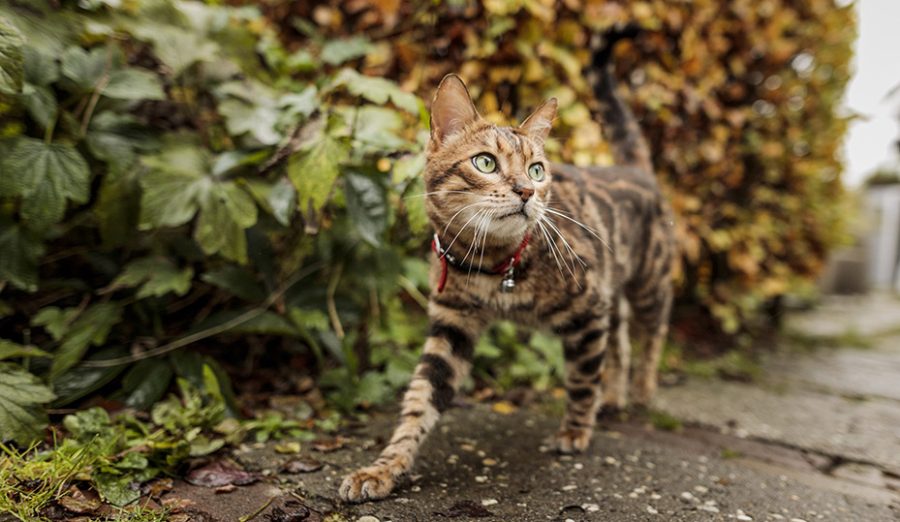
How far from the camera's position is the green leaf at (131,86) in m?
2.33

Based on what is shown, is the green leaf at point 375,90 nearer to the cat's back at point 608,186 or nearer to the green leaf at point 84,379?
the cat's back at point 608,186

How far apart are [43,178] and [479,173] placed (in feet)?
4.78

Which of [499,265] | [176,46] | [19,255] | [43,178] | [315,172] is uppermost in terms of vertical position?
[176,46]

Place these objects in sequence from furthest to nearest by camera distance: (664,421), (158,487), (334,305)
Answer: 1. (664,421)
2. (334,305)
3. (158,487)

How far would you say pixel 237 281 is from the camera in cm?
249

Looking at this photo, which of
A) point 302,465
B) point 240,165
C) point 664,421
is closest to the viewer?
point 302,465

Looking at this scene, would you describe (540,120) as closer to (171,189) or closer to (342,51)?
(342,51)

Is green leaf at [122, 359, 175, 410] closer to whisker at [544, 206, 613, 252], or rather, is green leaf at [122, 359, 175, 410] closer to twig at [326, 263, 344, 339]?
twig at [326, 263, 344, 339]

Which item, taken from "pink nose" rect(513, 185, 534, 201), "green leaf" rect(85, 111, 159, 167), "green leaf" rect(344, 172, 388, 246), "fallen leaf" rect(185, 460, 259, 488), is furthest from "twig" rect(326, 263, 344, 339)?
"pink nose" rect(513, 185, 534, 201)

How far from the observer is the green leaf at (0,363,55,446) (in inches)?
73.0

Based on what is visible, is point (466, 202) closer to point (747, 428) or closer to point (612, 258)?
point (612, 258)

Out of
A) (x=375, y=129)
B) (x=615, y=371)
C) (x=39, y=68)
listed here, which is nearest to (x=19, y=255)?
(x=39, y=68)

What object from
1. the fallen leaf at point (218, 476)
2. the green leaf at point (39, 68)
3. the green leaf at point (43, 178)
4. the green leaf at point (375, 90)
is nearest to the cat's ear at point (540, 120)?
the green leaf at point (375, 90)

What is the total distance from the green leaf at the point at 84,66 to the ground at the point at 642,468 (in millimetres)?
1434
